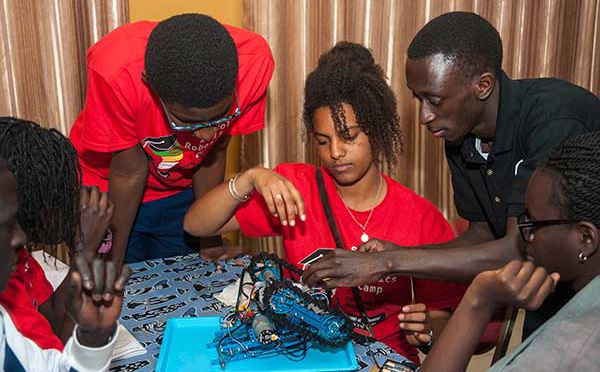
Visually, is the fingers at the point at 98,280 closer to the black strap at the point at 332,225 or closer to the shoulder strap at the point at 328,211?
the black strap at the point at 332,225

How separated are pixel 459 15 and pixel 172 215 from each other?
1.28m

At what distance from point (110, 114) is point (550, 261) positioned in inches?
53.4

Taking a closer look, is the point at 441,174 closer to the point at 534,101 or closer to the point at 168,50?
the point at 534,101

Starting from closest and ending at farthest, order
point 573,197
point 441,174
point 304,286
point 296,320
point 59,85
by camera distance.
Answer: point 573,197
point 296,320
point 304,286
point 59,85
point 441,174

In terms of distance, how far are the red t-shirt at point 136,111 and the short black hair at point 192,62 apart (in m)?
0.20

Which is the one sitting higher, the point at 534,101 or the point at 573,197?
the point at 534,101

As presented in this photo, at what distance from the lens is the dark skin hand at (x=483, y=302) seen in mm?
1264

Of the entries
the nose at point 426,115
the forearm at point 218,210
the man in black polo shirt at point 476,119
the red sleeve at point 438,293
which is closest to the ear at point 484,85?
the man in black polo shirt at point 476,119

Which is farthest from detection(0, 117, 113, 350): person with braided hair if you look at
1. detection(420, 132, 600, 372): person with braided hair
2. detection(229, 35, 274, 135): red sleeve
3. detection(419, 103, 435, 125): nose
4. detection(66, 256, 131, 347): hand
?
detection(419, 103, 435, 125): nose

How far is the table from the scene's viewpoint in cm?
153

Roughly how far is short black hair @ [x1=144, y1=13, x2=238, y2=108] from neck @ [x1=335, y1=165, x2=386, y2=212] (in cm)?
55

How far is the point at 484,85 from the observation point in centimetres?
174

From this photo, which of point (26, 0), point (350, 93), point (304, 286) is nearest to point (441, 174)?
point (350, 93)

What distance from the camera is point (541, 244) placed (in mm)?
1404
